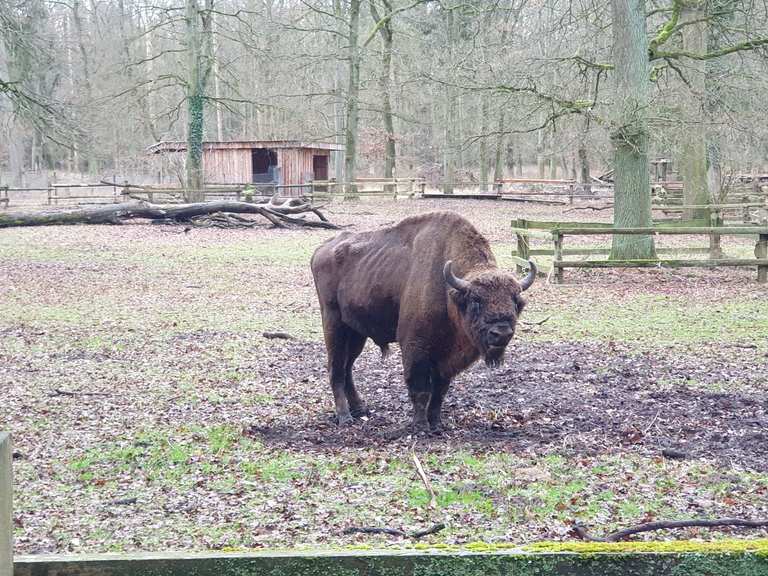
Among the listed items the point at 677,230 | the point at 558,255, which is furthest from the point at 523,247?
the point at 677,230

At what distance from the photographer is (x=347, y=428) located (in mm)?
8094

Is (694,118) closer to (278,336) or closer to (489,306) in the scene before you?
(278,336)

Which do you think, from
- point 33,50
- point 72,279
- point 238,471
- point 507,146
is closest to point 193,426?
point 238,471

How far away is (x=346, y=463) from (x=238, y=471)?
837 millimetres

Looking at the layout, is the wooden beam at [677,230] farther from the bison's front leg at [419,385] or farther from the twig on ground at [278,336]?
the bison's front leg at [419,385]

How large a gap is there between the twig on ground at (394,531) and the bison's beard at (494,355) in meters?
2.00

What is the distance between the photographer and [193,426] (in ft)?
26.6

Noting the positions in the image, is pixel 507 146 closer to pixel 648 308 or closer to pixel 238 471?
pixel 648 308

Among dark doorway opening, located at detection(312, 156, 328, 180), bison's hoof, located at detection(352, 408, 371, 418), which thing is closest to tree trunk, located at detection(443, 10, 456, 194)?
dark doorway opening, located at detection(312, 156, 328, 180)

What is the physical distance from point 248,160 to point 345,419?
41.1 metres

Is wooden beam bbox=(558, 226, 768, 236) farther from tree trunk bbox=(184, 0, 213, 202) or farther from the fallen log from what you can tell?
tree trunk bbox=(184, 0, 213, 202)

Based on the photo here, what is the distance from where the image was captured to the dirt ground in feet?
18.9

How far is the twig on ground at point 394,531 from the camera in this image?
530 cm

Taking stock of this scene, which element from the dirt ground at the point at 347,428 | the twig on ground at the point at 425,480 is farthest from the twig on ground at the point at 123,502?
the twig on ground at the point at 425,480
